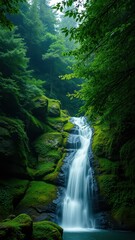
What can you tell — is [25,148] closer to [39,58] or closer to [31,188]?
[31,188]

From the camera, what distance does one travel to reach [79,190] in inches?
500

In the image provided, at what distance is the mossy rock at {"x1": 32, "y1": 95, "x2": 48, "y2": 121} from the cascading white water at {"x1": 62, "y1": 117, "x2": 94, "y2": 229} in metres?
4.47

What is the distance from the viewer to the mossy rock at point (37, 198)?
11062 millimetres

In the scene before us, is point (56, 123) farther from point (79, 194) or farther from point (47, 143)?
point (79, 194)

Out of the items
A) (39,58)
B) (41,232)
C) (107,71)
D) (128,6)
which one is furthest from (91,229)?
(39,58)

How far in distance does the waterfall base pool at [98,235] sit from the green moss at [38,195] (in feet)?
7.61

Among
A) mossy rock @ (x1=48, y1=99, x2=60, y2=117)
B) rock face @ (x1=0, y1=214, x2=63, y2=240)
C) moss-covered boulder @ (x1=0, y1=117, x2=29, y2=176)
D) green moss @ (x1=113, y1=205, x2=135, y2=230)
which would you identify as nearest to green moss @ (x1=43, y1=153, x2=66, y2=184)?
moss-covered boulder @ (x1=0, y1=117, x2=29, y2=176)

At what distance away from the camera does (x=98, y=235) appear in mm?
9359

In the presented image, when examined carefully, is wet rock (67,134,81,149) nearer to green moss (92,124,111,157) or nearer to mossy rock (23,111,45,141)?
green moss (92,124,111,157)

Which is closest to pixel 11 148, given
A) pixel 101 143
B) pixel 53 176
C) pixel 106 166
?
pixel 53 176

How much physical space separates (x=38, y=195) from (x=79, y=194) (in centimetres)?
234

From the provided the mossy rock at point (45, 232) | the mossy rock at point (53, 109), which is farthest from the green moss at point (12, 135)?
the mossy rock at point (53, 109)

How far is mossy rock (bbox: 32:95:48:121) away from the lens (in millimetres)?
17516

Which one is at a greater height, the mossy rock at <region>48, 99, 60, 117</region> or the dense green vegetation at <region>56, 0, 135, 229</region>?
the mossy rock at <region>48, 99, 60, 117</region>
